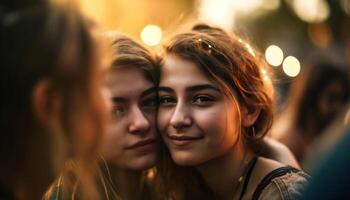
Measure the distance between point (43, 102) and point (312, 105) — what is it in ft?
12.1

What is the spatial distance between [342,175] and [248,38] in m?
2.34

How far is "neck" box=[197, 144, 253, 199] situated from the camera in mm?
3561

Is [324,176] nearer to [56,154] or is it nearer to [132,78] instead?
[56,154]

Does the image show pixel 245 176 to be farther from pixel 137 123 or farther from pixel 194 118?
pixel 137 123

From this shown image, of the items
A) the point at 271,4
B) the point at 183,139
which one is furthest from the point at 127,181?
the point at 271,4

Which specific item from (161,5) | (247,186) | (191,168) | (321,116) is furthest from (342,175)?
(161,5)

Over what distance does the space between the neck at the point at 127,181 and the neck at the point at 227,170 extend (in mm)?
365

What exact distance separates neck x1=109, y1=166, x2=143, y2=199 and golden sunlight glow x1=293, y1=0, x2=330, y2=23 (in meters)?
Answer: 16.0

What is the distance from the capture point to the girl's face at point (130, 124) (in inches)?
135

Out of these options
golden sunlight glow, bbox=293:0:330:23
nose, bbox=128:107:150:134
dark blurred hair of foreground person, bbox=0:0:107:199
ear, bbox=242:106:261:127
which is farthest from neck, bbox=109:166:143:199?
golden sunlight glow, bbox=293:0:330:23

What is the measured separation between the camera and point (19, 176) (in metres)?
2.12

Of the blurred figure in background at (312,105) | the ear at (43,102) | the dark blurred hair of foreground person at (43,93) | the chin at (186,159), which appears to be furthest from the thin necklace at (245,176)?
the blurred figure in background at (312,105)

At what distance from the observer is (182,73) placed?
341cm

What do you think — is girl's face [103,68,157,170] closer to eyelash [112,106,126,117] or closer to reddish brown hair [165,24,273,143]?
eyelash [112,106,126,117]
